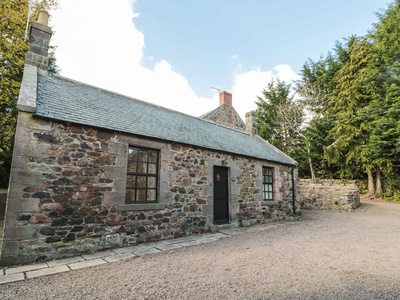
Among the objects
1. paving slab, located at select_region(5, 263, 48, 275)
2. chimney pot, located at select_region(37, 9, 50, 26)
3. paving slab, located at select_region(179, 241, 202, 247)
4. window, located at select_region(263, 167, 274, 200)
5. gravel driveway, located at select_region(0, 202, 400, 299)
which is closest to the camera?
gravel driveway, located at select_region(0, 202, 400, 299)

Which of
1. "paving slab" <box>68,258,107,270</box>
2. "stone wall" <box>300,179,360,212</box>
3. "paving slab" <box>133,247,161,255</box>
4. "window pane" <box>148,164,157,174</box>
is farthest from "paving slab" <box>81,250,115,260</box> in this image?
"stone wall" <box>300,179,360,212</box>

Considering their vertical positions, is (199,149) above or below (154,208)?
above

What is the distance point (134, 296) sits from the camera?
313 centimetres

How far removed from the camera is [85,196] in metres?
5.25

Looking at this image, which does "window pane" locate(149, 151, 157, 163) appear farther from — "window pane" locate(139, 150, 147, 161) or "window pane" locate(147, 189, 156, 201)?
"window pane" locate(147, 189, 156, 201)

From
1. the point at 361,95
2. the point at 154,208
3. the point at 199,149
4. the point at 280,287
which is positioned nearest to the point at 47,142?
the point at 154,208

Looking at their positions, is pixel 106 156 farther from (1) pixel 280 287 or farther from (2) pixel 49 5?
(2) pixel 49 5

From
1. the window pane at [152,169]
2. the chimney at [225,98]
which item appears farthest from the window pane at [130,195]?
the chimney at [225,98]

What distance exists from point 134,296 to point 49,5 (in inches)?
695

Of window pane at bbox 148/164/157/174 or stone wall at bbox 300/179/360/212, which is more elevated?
window pane at bbox 148/164/157/174

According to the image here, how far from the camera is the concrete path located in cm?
387

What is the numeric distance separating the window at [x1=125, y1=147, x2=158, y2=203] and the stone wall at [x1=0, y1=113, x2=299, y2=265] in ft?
0.77

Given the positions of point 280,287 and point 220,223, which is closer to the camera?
point 280,287

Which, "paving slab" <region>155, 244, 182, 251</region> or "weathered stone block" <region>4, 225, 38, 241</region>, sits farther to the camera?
"paving slab" <region>155, 244, 182, 251</region>
